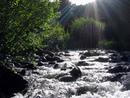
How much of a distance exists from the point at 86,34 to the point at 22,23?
60.4 m

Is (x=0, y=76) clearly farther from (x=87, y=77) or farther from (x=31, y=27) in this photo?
(x=87, y=77)

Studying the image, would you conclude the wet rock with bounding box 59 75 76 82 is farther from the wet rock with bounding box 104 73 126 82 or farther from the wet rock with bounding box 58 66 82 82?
the wet rock with bounding box 104 73 126 82

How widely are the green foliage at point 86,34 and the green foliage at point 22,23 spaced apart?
182ft

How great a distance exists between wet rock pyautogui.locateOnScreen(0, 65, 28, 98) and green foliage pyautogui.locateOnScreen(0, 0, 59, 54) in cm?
139

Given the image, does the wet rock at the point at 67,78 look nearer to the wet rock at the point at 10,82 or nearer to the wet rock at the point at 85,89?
the wet rock at the point at 85,89

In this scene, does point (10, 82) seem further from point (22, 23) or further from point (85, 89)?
point (85, 89)

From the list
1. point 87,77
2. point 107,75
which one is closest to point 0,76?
point 87,77

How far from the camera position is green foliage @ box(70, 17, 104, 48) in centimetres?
7825

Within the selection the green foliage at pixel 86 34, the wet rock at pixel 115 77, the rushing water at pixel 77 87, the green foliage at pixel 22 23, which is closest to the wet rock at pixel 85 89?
the rushing water at pixel 77 87

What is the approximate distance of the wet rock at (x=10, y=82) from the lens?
773 inches

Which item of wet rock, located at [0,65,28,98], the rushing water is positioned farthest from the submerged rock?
wet rock, located at [0,65,28,98]

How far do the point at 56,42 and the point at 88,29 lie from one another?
9.94m

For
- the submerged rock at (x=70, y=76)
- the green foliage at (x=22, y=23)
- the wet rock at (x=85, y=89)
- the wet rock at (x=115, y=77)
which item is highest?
the green foliage at (x=22, y=23)

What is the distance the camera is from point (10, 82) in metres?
20.4
